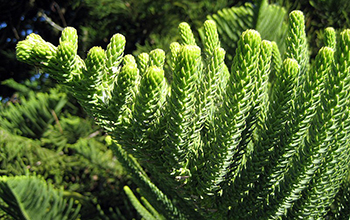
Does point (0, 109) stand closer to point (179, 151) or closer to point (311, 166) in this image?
point (179, 151)

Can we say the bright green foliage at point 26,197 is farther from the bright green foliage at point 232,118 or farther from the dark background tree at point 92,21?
the dark background tree at point 92,21

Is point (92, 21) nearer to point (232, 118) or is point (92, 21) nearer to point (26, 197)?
point (26, 197)

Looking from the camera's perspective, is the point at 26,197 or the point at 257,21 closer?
the point at 26,197

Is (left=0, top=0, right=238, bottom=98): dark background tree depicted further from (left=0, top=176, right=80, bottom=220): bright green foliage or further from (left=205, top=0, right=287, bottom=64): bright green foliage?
(left=0, top=176, right=80, bottom=220): bright green foliage

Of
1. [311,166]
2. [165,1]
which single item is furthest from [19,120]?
[311,166]

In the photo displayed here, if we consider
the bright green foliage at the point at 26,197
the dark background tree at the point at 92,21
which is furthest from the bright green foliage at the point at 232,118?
the dark background tree at the point at 92,21

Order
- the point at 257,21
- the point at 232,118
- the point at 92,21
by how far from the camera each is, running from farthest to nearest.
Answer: the point at 92,21, the point at 257,21, the point at 232,118

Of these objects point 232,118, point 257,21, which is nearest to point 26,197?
point 232,118

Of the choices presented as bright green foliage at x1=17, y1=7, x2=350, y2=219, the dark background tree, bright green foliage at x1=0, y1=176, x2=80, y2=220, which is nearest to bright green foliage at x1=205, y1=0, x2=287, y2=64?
the dark background tree
